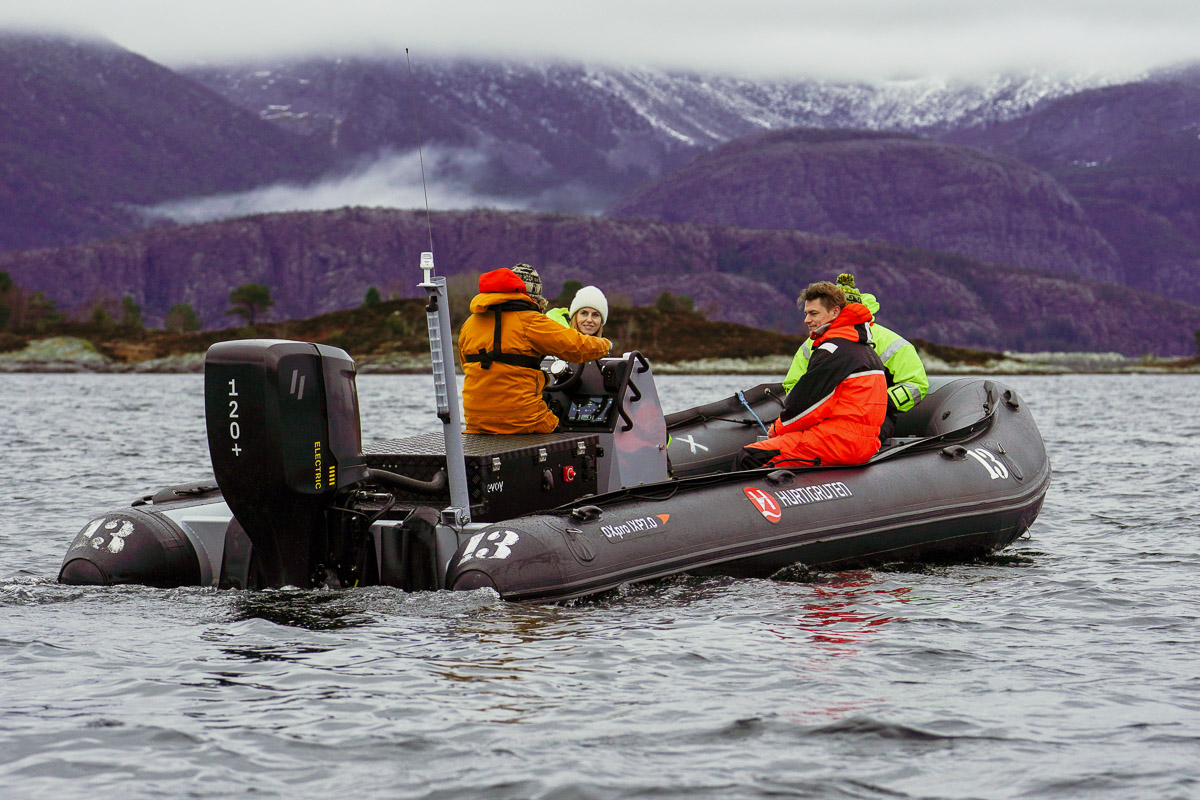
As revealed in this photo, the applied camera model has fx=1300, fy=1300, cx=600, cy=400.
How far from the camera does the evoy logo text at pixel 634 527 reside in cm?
766

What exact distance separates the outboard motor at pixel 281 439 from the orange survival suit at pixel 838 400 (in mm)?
3377

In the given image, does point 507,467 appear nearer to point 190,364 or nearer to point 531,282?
point 531,282

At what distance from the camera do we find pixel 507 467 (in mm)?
7953

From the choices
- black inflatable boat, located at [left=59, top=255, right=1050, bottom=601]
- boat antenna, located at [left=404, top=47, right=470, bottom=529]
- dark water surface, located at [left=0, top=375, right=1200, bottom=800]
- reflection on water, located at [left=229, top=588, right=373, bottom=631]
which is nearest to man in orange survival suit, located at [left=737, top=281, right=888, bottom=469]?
black inflatable boat, located at [left=59, top=255, right=1050, bottom=601]

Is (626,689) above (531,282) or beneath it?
beneath

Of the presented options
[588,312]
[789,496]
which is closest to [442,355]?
[588,312]

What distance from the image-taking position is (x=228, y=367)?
6.80 meters

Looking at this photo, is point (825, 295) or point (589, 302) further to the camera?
point (589, 302)

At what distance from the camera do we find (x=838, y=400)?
9062 mm

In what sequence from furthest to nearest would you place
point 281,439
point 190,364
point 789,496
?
point 190,364
point 789,496
point 281,439

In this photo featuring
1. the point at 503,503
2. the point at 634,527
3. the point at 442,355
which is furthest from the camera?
the point at 503,503

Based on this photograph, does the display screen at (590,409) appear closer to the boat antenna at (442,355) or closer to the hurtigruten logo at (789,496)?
the hurtigruten logo at (789,496)

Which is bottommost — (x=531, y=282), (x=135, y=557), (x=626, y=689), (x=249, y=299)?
(x=626, y=689)

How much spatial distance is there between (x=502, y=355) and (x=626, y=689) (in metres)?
2.89
